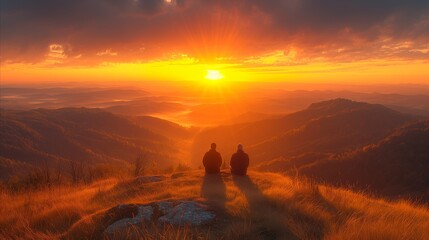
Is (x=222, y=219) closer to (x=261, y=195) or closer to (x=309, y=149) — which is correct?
(x=261, y=195)

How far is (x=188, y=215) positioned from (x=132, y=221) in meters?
1.05

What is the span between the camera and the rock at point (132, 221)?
5.91 metres

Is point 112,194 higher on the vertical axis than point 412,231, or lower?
lower

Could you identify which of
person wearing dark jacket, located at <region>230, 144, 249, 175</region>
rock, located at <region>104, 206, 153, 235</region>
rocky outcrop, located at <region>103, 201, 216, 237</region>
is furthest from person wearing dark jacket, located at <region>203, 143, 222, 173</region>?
rock, located at <region>104, 206, 153, 235</region>

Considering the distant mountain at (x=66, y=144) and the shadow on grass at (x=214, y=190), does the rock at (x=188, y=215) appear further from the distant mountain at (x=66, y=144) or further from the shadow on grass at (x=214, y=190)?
the distant mountain at (x=66, y=144)

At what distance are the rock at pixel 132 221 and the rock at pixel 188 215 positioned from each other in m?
0.35

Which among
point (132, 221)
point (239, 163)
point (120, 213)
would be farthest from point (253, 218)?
point (239, 163)

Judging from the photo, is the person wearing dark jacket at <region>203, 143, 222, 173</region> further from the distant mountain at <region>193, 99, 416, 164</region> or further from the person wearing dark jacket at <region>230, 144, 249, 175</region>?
the distant mountain at <region>193, 99, 416, 164</region>

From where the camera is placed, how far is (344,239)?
4.78 m

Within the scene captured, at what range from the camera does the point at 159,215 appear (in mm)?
6953

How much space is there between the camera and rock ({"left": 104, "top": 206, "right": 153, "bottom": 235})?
19.4ft

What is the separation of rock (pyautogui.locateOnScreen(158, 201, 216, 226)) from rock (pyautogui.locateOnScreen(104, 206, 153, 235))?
354 millimetres

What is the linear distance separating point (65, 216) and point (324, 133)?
4776 inches

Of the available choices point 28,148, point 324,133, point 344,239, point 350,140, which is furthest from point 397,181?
point 28,148
